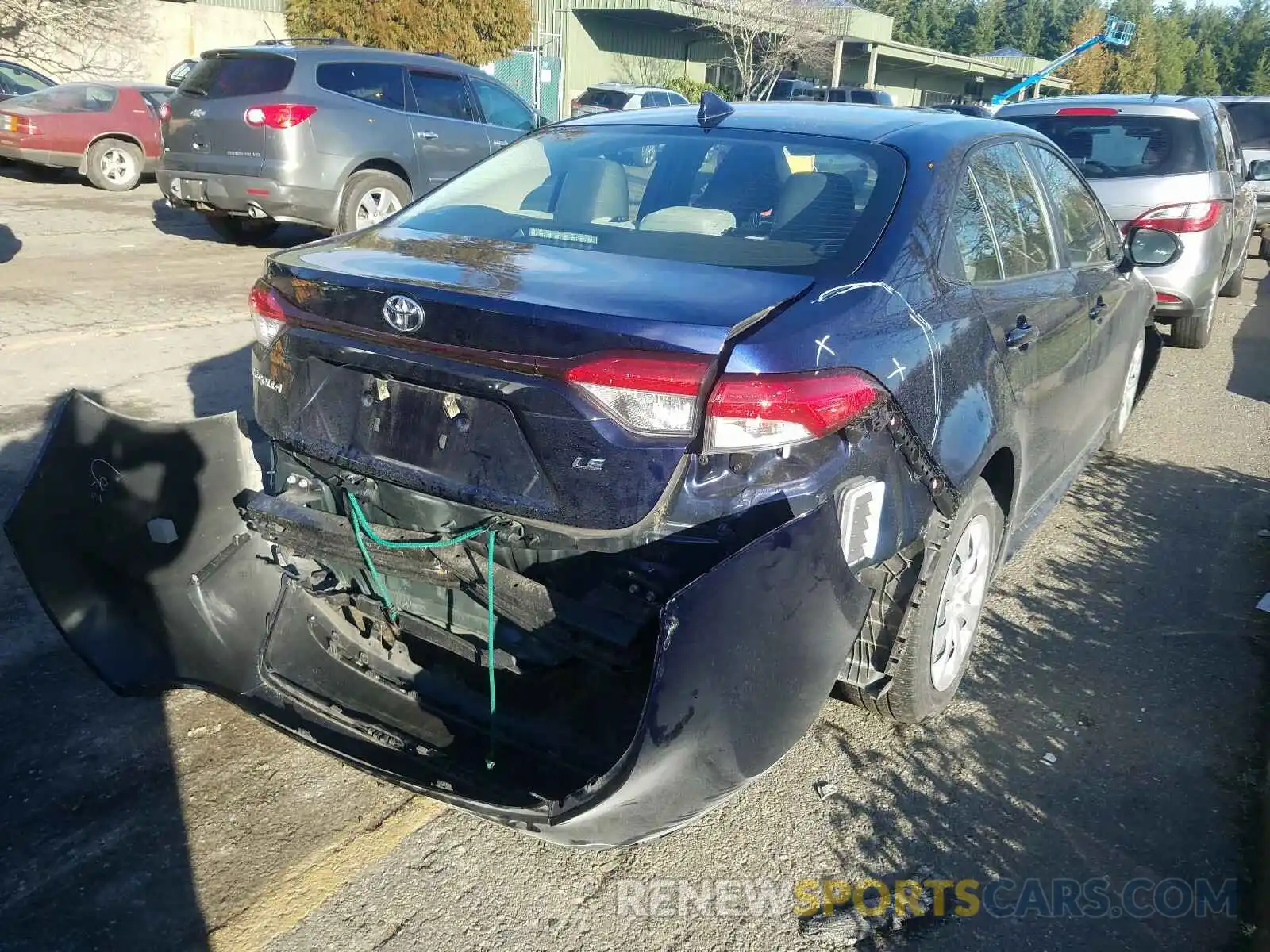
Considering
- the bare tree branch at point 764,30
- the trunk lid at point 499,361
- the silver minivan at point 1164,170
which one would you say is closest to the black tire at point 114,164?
the silver minivan at point 1164,170

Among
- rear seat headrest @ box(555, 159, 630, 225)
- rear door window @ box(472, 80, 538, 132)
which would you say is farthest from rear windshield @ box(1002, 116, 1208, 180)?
rear door window @ box(472, 80, 538, 132)

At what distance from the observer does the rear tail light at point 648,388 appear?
7.53 feet

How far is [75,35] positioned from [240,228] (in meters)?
16.1

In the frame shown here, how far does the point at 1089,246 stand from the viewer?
4449 mm

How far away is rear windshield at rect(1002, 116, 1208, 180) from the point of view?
7.60 metres

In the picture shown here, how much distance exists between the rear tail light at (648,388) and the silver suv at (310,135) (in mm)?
7608

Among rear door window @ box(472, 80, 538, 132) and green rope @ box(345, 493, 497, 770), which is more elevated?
rear door window @ box(472, 80, 538, 132)

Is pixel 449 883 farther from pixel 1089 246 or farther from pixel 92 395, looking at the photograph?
pixel 92 395

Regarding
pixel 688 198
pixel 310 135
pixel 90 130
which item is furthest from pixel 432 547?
pixel 90 130

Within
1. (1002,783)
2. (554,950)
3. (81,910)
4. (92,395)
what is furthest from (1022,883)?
(92,395)

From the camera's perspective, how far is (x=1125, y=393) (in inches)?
218

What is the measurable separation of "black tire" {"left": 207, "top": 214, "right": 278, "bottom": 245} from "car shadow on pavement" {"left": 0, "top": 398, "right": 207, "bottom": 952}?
8655 mm

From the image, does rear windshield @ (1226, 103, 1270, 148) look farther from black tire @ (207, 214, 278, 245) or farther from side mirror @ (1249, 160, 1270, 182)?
black tire @ (207, 214, 278, 245)

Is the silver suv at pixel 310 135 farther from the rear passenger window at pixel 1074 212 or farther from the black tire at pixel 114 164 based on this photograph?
the rear passenger window at pixel 1074 212
